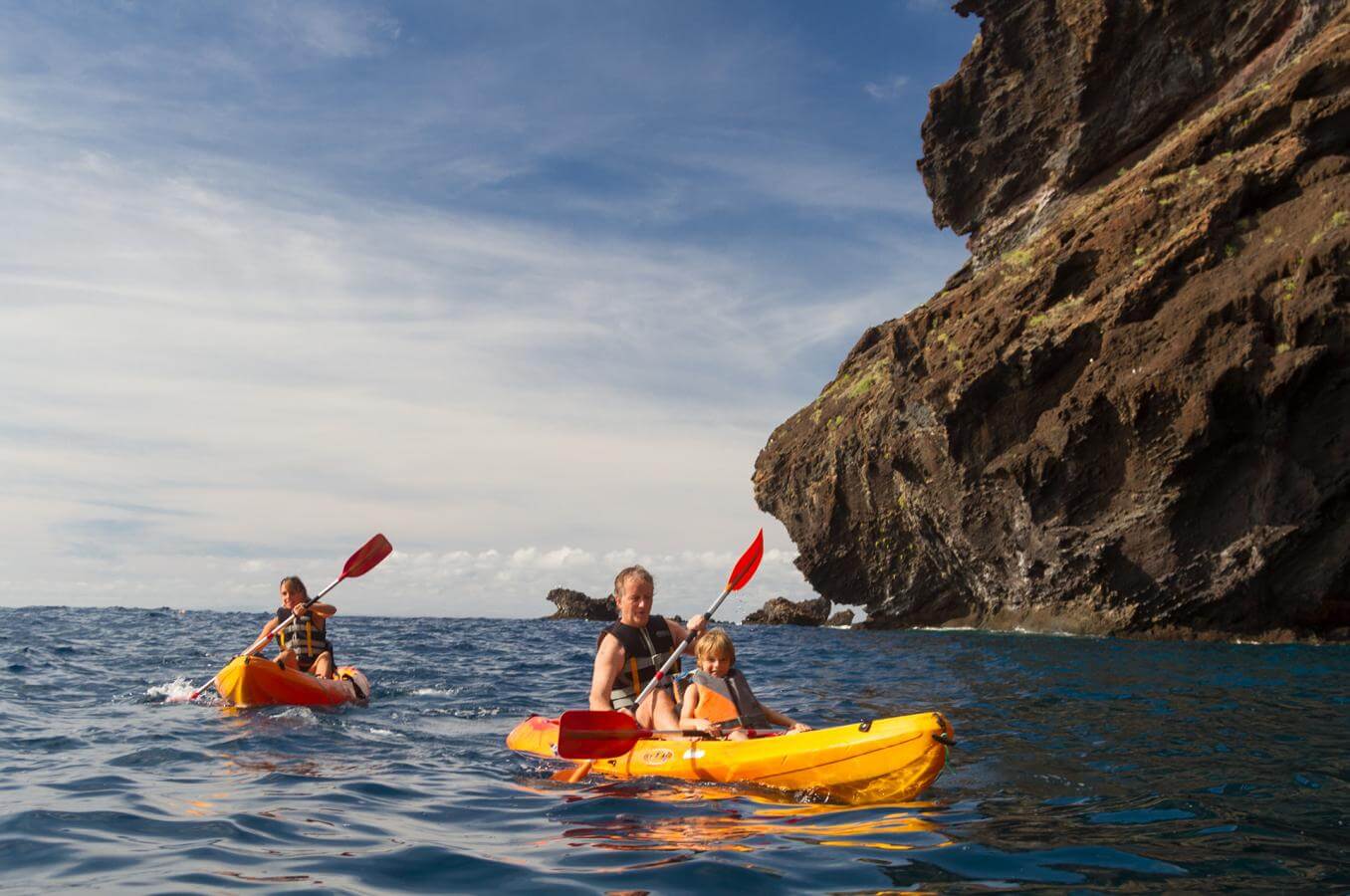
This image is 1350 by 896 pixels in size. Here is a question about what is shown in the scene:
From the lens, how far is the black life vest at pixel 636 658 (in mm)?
8062

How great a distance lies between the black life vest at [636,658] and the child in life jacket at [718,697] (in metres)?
0.62

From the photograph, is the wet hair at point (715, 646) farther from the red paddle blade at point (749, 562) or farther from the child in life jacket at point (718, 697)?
the red paddle blade at point (749, 562)

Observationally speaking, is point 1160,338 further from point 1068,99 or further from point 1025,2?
point 1025,2

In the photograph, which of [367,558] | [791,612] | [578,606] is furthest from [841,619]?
[367,558]

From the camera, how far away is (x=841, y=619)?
42688 mm

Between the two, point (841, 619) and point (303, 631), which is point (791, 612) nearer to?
point (841, 619)

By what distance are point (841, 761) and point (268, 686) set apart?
769 centimetres

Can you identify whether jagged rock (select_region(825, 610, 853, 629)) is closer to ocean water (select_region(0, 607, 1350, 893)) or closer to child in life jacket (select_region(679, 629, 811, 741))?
ocean water (select_region(0, 607, 1350, 893))

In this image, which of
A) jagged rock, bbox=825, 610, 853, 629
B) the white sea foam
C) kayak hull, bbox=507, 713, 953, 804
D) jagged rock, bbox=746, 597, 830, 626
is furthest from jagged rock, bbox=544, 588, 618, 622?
kayak hull, bbox=507, 713, 953, 804

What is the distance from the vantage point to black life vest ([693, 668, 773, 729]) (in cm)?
732

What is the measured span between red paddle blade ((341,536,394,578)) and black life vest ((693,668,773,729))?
7576 mm

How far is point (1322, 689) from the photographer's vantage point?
12234mm

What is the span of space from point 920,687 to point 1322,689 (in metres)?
4.88

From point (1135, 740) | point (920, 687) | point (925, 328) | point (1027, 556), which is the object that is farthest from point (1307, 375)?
point (1135, 740)
